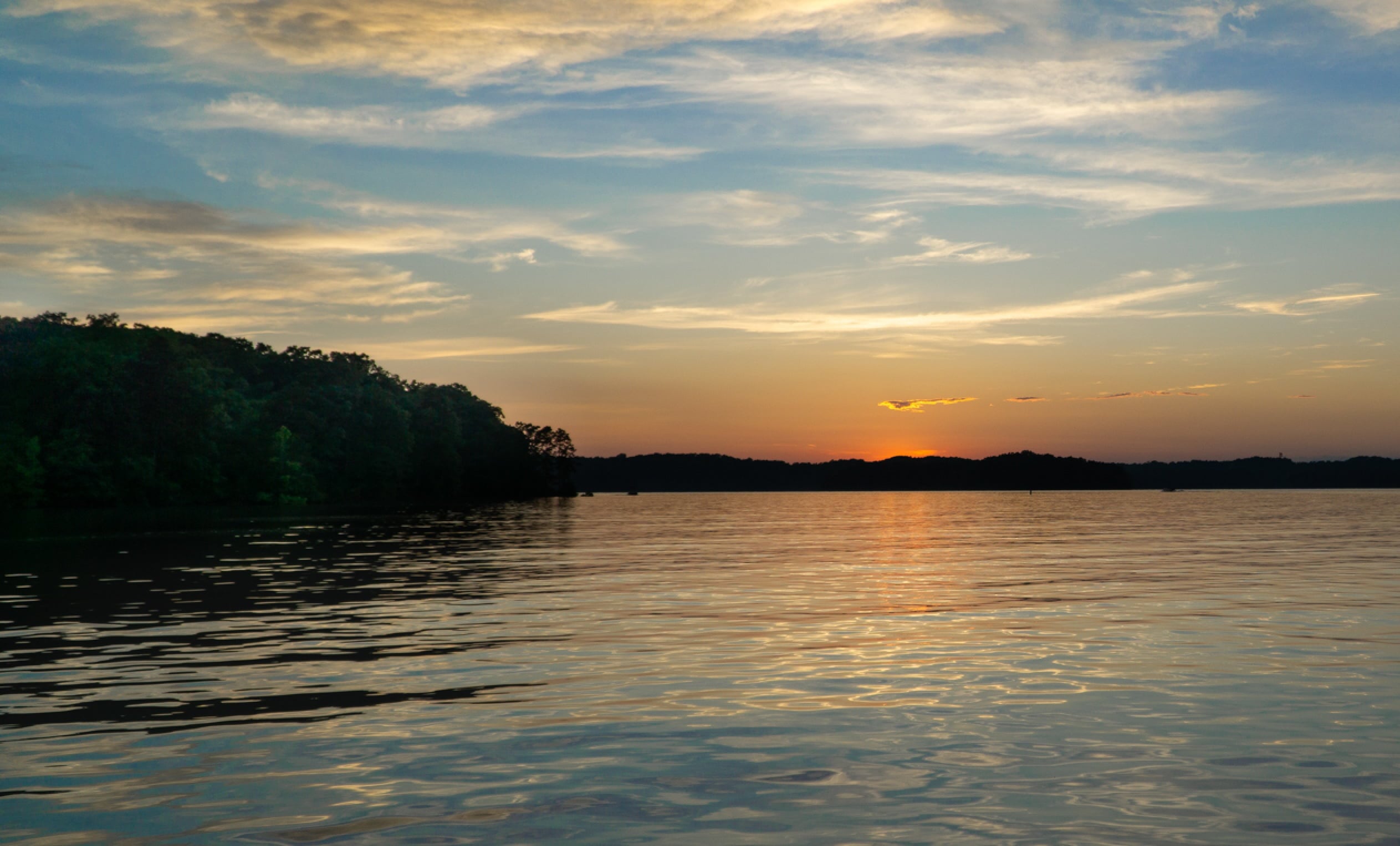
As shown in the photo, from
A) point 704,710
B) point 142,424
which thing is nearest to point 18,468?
point 142,424

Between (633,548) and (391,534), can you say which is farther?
(391,534)

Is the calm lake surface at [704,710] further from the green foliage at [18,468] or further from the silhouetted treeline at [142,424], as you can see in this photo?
the silhouetted treeline at [142,424]

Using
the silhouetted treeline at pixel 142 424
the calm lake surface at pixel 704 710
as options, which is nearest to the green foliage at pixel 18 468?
the silhouetted treeline at pixel 142 424

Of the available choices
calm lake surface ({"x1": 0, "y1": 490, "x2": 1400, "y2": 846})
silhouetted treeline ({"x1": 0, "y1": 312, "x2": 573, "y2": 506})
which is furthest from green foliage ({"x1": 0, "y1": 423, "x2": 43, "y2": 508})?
calm lake surface ({"x1": 0, "y1": 490, "x2": 1400, "y2": 846})

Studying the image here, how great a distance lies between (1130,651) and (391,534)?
62664mm

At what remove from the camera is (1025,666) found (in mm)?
20172

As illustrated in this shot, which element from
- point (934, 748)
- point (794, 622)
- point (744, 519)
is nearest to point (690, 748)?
point (934, 748)

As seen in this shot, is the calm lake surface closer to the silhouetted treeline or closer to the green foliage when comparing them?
the green foliage

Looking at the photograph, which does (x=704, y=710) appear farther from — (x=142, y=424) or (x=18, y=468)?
(x=142, y=424)

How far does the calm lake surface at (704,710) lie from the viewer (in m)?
11.0

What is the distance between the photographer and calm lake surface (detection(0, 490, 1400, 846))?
433 inches

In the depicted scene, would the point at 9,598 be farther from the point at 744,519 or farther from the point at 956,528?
the point at 744,519

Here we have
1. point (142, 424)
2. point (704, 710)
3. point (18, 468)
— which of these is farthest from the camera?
point (142, 424)

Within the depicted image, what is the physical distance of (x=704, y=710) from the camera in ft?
53.7
